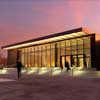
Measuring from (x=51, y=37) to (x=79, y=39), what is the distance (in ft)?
16.5

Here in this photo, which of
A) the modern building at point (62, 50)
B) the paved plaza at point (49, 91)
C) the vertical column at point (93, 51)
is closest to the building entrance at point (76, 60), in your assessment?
the modern building at point (62, 50)

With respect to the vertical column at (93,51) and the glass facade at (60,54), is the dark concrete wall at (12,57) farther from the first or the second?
the vertical column at (93,51)

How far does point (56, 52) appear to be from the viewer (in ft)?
117

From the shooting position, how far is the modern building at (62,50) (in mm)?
28266

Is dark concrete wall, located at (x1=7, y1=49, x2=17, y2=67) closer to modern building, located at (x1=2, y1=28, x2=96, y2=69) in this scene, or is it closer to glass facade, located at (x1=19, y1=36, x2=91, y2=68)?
modern building, located at (x1=2, y1=28, x2=96, y2=69)

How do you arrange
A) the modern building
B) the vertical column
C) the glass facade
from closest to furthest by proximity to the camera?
the vertical column → the modern building → the glass facade

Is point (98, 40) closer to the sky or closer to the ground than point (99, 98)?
closer to the sky

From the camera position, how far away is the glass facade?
29.7m

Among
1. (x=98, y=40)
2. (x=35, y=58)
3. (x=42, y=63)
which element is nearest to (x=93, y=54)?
(x=98, y=40)

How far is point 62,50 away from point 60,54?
1.13m

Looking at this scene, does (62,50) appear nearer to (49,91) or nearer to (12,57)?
(12,57)

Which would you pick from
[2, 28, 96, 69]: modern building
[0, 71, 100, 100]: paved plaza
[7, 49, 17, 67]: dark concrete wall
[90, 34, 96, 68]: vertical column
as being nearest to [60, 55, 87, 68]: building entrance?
[2, 28, 96, 69]: modern building

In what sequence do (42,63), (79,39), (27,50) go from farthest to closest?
(27,50), (42,63), (79,39)

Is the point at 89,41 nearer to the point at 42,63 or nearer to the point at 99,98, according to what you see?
the point at 42,63
